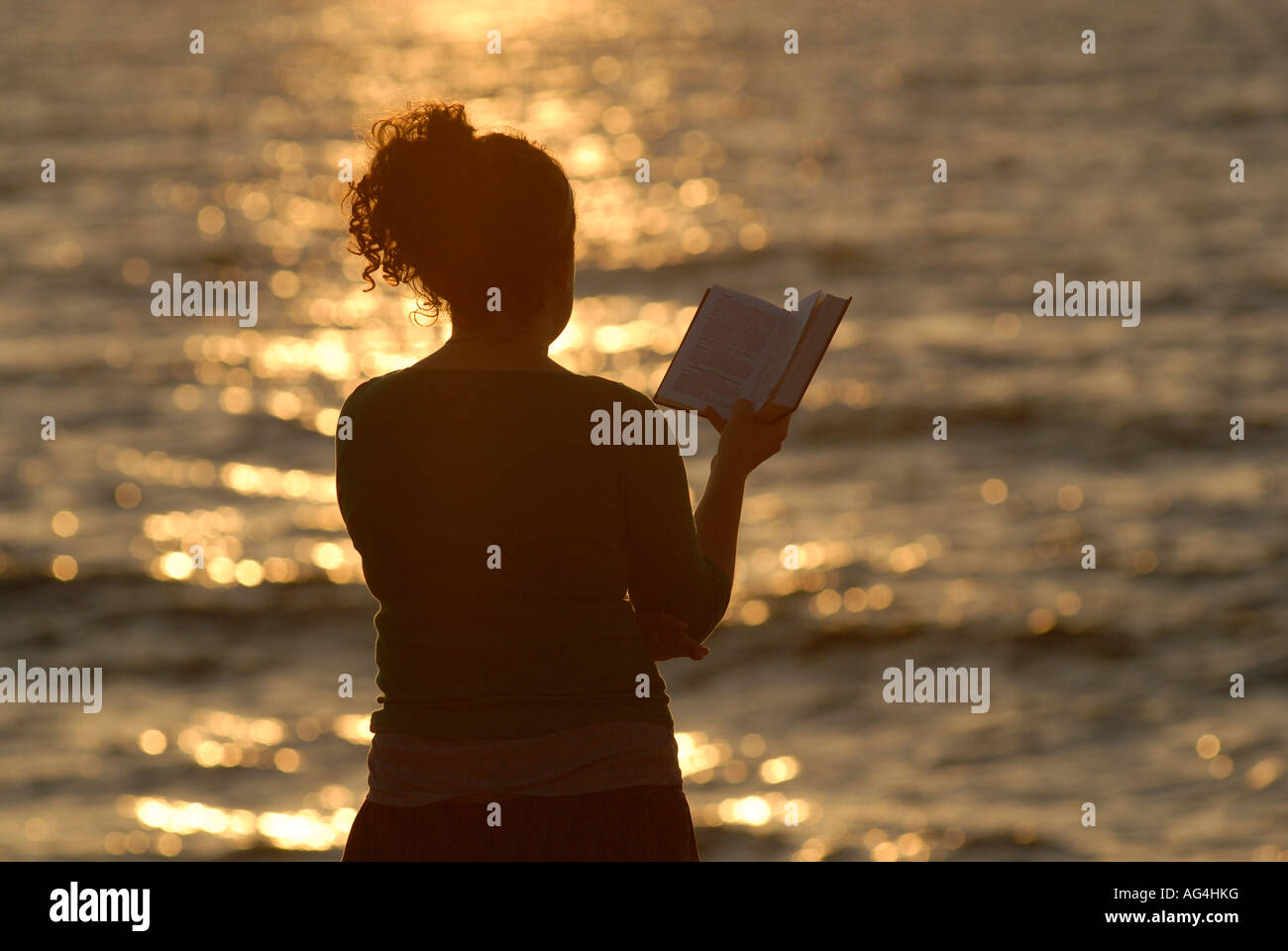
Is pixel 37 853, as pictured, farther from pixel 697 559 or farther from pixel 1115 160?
pixel 1115 160

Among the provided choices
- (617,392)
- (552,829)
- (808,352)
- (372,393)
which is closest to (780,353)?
(808,352)

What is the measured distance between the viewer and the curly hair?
2436 mm

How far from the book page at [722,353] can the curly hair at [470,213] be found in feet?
1.19

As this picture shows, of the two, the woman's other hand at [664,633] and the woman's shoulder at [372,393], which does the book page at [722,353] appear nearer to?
the woman's other hand at [664,633]

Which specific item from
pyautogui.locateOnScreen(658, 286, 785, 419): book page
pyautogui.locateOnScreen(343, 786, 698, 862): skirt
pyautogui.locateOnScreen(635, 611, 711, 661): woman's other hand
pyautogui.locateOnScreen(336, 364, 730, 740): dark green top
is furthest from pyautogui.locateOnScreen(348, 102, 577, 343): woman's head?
pyautogui.locateOnScreen(343, 786, 698, 862): skirt

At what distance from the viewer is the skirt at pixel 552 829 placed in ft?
7.79

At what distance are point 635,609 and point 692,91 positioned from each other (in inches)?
1246

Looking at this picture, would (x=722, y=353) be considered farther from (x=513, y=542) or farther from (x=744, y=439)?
(x=513, y=542)

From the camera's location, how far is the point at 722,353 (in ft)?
9.17

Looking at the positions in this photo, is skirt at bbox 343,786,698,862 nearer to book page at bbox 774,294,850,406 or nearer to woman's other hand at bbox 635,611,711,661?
woman's other hand at bbox 635,611,711,661

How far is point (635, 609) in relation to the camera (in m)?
2.50

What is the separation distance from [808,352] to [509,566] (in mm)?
677

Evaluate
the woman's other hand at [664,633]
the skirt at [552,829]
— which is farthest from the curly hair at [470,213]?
the skirt at [552,829]
